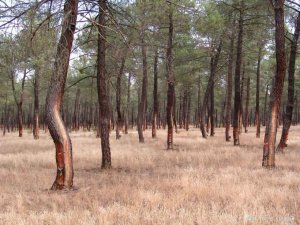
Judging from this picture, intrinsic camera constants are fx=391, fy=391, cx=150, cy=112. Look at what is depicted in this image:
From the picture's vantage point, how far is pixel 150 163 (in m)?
14.5

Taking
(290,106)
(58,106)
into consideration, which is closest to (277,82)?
(290,106)

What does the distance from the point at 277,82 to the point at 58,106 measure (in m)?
7.09

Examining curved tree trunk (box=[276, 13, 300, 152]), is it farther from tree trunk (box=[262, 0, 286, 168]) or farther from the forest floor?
tree trunk (box=[262, 0, 286, 168])

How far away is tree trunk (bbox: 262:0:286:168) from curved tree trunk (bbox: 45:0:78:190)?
21.7ft

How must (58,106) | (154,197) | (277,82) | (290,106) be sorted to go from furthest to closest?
(290,106)
(277,82)
(58,106)
(154,197)

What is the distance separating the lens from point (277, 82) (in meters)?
12.5

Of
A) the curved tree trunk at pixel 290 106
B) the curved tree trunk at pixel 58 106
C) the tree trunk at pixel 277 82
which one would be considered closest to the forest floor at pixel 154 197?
the curved tree trunk at pixel 58 106

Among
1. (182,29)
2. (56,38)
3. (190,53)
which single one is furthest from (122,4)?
(190,53)

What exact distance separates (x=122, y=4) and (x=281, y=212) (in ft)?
26.9

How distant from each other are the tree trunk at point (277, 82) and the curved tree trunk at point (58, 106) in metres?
6.62

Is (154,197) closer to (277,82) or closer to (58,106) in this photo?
(58,106)

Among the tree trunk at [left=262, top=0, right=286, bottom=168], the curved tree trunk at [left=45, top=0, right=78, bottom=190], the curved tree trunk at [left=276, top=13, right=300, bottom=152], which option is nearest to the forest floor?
the curved tree trunk at [left=45, top=0, right=78, bottom=190]

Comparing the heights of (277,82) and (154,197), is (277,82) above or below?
above

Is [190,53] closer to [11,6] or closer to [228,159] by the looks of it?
[228,159]
